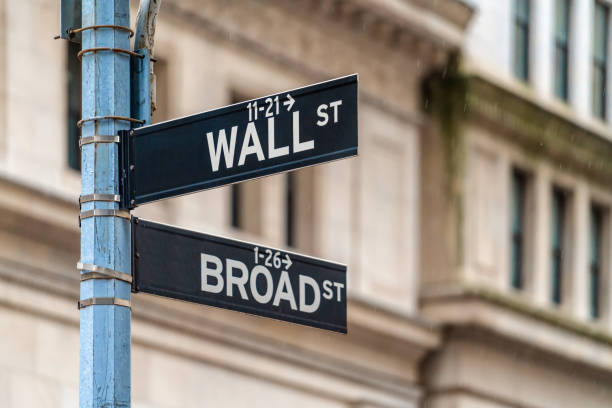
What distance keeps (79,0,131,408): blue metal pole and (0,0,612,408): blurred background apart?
36.5 ft

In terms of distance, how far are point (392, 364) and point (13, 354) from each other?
27.8 ft

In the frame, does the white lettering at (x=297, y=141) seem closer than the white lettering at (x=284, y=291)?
Yes

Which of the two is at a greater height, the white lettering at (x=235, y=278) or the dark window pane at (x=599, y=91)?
the dark window pane at (x=599, y=91)

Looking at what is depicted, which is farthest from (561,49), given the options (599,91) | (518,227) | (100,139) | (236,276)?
(100,139)

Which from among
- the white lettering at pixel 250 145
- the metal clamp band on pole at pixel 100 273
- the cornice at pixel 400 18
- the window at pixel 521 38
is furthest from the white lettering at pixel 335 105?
the window at pixel 521 38

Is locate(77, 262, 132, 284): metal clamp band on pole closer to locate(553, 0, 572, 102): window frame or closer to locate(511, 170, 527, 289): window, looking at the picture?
locate(511, 170, 527, 289): window

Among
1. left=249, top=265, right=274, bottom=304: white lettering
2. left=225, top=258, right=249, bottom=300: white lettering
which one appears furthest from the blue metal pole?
left=249, top=265, right=274, bottom=304: white lettering

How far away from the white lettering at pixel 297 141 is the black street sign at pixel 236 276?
59 cm

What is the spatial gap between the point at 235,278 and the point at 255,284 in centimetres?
11

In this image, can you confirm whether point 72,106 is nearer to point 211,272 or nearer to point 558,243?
point 558,243

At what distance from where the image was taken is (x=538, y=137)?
90.2 feet

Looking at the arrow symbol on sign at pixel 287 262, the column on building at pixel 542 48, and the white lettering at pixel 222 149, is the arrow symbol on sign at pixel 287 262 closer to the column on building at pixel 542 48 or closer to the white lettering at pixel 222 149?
the white lettering at pixel 222 149

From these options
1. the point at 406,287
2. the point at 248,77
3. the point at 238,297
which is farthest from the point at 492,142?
the point at 238,297

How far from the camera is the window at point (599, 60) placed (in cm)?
3002
